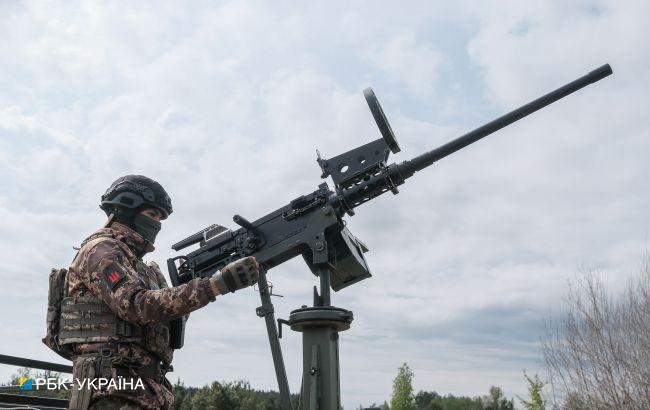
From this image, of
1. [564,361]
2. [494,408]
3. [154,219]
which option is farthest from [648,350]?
[494,408]

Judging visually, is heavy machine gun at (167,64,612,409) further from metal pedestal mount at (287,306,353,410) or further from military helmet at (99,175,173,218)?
military helmet at (99,175,173,218)

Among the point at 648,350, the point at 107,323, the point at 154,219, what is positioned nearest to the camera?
the point at 107,323

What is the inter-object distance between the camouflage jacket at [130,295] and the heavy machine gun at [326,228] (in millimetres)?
1479

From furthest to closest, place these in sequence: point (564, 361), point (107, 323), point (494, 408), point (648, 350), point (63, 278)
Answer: point (494, 408), point (564, 361), point (648, 350), point (63, 278), point (107, 323)

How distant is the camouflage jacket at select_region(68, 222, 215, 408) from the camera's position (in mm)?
3996

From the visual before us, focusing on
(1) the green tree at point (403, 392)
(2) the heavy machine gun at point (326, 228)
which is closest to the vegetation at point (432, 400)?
(1) the green tree at point (403, 392)

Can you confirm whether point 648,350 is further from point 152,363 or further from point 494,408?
point 494,408

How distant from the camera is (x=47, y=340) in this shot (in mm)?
4371

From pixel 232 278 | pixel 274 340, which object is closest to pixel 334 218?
pixel 274 340

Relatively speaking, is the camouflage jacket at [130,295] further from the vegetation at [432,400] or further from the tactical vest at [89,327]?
the vegetation at [432,400]

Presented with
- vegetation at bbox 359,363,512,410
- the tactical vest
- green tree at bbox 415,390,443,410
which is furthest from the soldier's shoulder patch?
green tree at bbox 415,390,443,410

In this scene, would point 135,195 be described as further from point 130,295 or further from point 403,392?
point 403,392

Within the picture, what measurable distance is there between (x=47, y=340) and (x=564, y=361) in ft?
78.3

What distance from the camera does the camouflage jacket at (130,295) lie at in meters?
4.00
